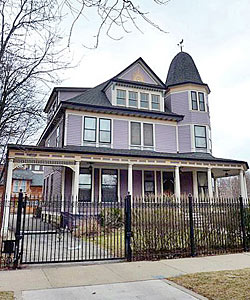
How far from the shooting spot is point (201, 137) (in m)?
21.6

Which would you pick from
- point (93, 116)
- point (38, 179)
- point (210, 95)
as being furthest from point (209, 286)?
point (38, 179)

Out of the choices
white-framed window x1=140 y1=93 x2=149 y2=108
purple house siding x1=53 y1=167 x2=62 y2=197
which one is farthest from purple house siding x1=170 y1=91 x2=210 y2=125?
purple house siding x1=53 y1=167 x2=62 y2=197

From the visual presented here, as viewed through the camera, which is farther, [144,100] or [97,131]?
[144,100]

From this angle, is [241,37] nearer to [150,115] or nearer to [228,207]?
[228,207]

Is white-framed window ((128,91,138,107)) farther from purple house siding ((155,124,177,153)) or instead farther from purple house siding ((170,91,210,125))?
purple house siding ((170,91,210,125))

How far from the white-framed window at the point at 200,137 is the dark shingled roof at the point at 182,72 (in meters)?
3.82

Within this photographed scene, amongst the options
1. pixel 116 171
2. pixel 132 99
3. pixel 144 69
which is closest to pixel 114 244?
pixel 116 171

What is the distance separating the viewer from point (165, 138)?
67.7 feet

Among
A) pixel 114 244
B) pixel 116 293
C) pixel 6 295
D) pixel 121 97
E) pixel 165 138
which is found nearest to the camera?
pixel 6 295

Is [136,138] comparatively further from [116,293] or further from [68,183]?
[116,293]

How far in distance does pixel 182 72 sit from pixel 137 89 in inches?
197

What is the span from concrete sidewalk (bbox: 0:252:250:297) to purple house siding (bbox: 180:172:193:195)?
40.1ft

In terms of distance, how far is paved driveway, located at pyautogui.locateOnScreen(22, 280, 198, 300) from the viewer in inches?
195

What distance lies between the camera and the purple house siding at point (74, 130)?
1777 centimetres
